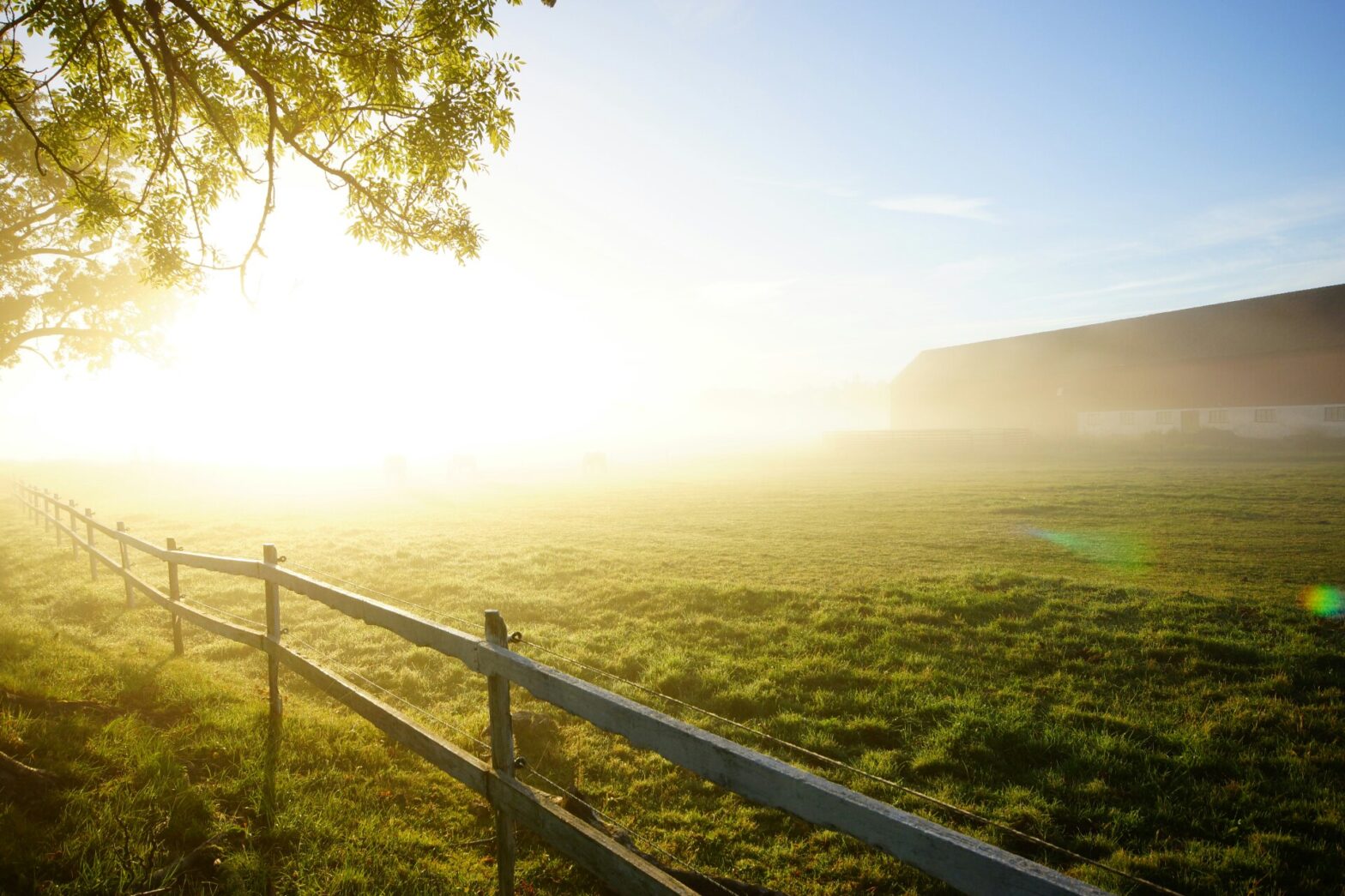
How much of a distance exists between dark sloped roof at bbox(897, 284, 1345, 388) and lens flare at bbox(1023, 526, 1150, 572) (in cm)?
4468

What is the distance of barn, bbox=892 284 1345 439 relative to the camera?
4253cm

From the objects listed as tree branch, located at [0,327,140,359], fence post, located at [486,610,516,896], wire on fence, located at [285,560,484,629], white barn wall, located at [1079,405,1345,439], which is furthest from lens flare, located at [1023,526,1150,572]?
white barn wall, located at [1079,405,1345,439]

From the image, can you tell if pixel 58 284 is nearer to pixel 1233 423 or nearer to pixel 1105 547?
pixel 1105 547

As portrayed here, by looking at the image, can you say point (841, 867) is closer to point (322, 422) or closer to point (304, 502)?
point (304, 502)

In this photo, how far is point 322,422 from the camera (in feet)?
274

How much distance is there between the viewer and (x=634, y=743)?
236 centimetres

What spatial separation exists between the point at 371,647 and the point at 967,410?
65625 millimetres

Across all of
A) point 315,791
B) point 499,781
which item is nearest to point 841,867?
point 499,781

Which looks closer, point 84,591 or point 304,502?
point 84,591

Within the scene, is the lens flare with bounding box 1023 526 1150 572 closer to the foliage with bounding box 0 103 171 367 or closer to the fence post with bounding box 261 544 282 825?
the fence post with bounding box 261 544 282 825

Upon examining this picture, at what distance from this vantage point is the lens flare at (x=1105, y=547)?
479 inches

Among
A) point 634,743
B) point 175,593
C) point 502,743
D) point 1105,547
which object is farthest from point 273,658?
point 1105,547

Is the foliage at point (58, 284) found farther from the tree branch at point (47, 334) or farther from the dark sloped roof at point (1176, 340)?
the dark sloped roof at point (1176, 340)

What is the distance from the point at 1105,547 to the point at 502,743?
48.3ft
